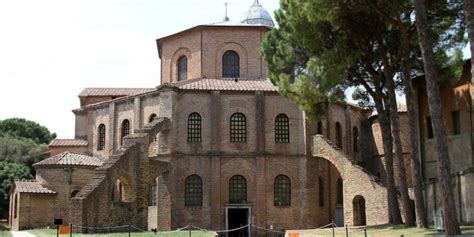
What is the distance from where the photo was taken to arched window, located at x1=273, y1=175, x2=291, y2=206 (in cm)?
3319

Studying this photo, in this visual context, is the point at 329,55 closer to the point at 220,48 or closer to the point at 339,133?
the point at 339,133

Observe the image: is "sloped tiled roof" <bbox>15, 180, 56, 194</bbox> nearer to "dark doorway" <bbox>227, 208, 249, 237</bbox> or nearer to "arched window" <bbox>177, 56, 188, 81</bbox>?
"arched window" <bbox>177, 56, 188, 81</bbox>

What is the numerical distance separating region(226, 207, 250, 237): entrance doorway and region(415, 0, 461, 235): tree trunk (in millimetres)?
16259

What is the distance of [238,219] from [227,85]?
760cm

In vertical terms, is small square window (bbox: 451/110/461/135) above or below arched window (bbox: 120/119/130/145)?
below

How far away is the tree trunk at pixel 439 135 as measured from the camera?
17.5 meters

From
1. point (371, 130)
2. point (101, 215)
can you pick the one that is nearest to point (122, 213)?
point (101, 215)

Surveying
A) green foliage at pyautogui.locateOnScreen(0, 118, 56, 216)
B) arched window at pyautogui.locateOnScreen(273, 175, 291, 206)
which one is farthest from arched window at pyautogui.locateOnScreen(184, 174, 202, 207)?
green foliage at pyautogui.locateOnScreen(0, 118, 56, 216)

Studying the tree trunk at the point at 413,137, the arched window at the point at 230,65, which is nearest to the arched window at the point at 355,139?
the arched window at the point at 230,65

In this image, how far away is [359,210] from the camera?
30.7 m

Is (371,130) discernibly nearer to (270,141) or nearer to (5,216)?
(270,141)

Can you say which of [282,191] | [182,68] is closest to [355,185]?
[282,191]

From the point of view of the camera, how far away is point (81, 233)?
25.3 m

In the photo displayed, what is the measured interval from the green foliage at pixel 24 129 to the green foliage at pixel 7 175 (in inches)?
687
